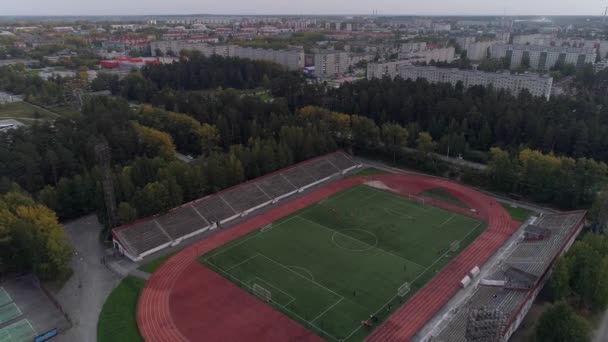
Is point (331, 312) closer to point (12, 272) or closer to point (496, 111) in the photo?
point (12, 272)

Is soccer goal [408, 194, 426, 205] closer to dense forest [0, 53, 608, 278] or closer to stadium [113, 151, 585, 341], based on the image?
stadium [113, 151, 585, 341]

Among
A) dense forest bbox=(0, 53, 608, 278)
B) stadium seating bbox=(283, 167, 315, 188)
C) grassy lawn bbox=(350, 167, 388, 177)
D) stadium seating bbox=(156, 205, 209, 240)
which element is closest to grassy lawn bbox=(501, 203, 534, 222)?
dense forest bbox=(0, 53, 608, 278)

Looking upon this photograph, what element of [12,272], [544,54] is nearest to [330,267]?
[12,272]

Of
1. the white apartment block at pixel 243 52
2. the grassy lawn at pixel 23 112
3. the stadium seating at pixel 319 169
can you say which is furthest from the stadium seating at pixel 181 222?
the white apartment block at pixel 243 52

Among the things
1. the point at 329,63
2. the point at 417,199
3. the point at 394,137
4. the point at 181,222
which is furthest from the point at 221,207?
the point at 329,63

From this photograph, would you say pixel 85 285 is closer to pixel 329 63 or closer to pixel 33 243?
pixel 33 243

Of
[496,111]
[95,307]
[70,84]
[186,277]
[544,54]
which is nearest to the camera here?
[95,307]
